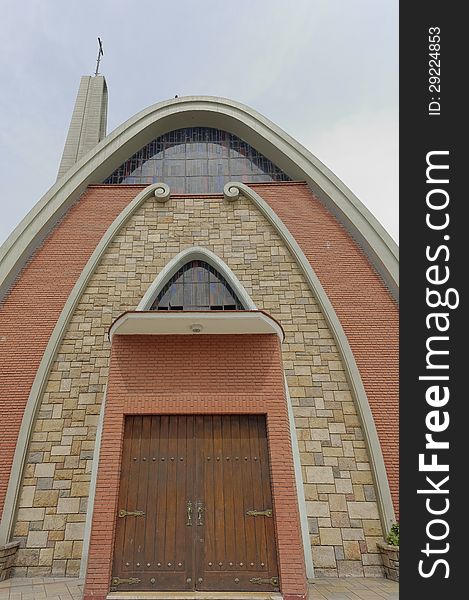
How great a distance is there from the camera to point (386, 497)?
21.6 feet

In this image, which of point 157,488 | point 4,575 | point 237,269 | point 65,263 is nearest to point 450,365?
point 157,488

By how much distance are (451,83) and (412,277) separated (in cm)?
266

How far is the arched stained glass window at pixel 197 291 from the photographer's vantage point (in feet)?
29.0

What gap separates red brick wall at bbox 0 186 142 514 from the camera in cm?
734

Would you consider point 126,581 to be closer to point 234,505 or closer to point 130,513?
point 130,513

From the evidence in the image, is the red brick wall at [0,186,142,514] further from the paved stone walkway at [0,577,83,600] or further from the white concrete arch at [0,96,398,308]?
the paved stone walkway at [0,577,83,600]

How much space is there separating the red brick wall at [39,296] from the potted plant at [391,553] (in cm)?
641

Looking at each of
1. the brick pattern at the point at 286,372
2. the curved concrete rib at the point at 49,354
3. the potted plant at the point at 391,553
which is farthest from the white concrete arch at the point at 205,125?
the potted plant at the point at 391,553

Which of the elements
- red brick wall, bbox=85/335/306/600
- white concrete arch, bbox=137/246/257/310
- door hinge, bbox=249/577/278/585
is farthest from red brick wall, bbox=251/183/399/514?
door hinge, bbox=249/577/278/585

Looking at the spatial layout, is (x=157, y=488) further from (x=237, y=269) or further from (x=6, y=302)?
(x=6, y=302)

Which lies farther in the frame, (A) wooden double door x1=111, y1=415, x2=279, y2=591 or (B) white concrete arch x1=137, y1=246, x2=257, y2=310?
(B) white concrete arch x1=137, y1=246, x2=257, y2=310

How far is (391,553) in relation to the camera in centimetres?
597

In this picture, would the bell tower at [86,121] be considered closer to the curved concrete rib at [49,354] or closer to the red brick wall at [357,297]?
the curved concrete rib at [49,354]

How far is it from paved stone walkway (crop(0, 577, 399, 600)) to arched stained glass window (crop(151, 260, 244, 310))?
5.13 m
